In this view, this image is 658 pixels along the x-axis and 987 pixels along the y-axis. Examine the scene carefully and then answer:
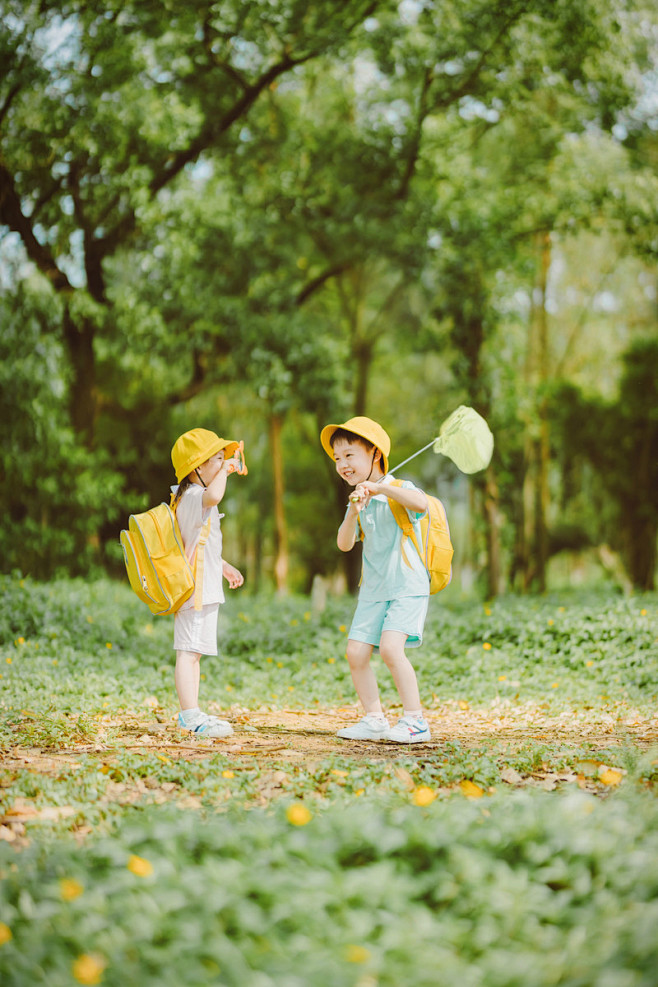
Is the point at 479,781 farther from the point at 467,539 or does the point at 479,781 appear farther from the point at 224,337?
the point at 467,539

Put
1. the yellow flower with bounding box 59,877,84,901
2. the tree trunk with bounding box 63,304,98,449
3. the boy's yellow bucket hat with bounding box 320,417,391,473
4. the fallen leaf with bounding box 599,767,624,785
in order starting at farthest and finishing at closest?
the tree trunk with bounding box 63,304,98,449, the boy's yellow bucket hat with bounding box 320,417,391,473, the fallen leaf with bounding box 599,767,624,785, the yellow flower with bounding box 59,877,84,901

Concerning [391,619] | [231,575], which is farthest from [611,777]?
[231,575]

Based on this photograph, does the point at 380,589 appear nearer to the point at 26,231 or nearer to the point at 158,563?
the point at 158,563

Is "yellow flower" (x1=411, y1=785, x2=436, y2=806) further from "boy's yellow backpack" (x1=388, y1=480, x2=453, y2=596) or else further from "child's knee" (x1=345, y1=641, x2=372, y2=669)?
"boy's yellow backpack" (x1=388, y1=480, x2=453, y2=596)

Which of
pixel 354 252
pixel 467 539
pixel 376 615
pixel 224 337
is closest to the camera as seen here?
pixel 376 615

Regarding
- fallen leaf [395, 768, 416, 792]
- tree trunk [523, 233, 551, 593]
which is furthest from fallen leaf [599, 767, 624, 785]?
tree trunk [523, 233, 551, 593]

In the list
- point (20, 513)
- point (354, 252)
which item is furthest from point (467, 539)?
point (20, 513)

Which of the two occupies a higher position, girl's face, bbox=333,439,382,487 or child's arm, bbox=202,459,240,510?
girl's face, bbox=333,439,382,487

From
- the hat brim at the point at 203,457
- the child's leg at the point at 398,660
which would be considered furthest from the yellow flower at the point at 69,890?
the hat brim at the point at 203,457

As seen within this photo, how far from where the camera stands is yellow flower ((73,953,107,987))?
2.03 meters

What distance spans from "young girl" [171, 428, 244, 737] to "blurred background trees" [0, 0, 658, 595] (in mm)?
7673

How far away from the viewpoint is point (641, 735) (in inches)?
198

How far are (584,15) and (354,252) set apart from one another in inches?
206

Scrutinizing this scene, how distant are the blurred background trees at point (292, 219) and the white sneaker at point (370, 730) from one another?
8.66m
